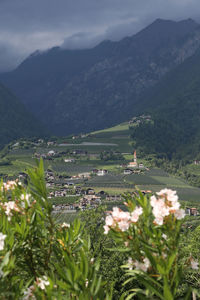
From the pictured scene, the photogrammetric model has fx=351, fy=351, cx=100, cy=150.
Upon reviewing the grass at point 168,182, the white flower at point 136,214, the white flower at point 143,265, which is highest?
the white flower at point 136,214

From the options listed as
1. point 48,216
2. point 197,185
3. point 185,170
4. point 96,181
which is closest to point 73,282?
point 48,216

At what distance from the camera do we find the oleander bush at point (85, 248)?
3.96 metres

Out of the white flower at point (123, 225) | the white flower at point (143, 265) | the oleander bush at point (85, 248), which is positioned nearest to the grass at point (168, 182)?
the oleander bush at point (85, 248)

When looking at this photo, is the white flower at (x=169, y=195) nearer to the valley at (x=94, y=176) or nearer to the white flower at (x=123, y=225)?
the white flower at (x=123, y=225)

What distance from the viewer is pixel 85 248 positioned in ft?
15.1

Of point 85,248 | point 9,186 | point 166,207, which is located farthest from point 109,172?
point 166,207

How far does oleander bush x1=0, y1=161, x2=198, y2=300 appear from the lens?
13.0ft

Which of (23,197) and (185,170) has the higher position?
(23,197)

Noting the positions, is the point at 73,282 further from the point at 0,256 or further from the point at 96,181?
the point at 96,181

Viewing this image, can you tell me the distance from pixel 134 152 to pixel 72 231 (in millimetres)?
191762

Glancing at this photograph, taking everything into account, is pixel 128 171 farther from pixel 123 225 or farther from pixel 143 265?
pixel 123 225

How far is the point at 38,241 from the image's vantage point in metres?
5.19

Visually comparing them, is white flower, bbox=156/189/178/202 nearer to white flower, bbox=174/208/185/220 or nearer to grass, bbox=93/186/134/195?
white flower, bbox=174/208/185/220

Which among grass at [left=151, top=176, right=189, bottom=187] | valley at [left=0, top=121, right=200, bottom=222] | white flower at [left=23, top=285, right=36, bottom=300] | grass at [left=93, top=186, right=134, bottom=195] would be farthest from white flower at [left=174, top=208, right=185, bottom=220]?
grass at [left=151, top=176, right=189, bottom=187]
